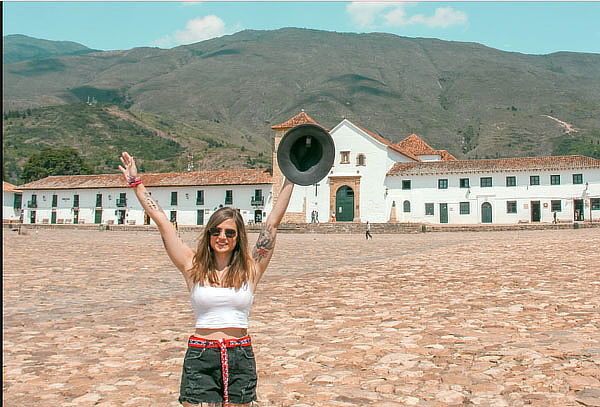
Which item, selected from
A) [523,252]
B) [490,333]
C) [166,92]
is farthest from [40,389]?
[166,92]

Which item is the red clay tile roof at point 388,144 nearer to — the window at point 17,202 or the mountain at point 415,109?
the window at point 17,202

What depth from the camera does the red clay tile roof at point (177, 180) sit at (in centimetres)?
5031

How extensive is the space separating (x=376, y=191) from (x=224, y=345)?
44.4 meters

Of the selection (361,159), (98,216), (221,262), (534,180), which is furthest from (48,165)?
(221,262)

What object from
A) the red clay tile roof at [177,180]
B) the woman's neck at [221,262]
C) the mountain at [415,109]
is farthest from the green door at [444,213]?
the mountain at [415,109]

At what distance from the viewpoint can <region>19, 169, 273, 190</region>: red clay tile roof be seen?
50312 mm

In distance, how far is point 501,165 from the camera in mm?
43438

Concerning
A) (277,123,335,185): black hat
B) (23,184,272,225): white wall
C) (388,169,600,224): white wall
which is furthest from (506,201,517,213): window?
(277,123,335,185): black hat

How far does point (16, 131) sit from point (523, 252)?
102 meters

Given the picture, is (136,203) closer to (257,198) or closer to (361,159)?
(257,198)

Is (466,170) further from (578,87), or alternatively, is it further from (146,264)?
(578,87)

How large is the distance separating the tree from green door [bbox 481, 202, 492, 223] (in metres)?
52.7

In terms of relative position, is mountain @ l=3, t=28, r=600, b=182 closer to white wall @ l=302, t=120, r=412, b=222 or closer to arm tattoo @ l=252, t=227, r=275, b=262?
white wall @ l=302, t=120, r=412, b=222

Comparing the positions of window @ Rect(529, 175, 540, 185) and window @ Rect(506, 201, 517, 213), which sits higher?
window @ Rect(529, 175, 540, 185)
